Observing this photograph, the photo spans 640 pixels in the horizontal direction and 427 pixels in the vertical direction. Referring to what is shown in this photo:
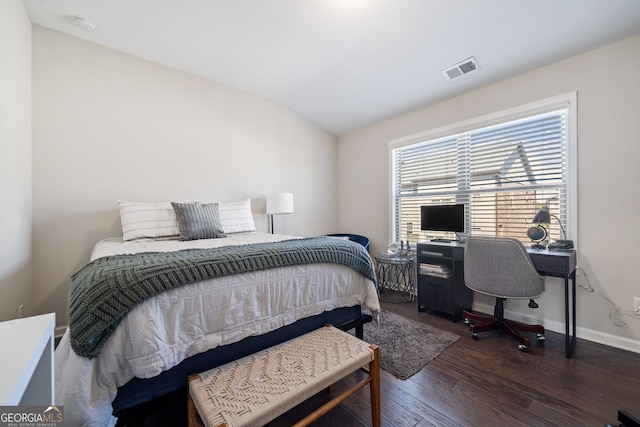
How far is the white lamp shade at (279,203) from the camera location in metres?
3.29

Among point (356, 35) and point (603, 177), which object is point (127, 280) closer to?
point (356, 35)

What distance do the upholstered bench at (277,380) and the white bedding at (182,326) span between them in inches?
5.1

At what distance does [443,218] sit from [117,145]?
344cm

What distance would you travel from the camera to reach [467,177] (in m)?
2.90

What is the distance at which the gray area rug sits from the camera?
1810 mm

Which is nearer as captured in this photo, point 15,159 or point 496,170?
point 15,159

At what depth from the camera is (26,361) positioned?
51 centimetres

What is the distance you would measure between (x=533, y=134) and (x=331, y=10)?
217 cm

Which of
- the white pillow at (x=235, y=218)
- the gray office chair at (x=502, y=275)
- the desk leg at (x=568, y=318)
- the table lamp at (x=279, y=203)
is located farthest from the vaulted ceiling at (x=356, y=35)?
the desk leg at (x=568, y=318)

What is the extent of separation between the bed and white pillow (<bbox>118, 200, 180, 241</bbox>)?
1.05m

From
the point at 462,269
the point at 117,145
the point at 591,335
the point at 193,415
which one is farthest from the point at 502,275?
the point at 117,145

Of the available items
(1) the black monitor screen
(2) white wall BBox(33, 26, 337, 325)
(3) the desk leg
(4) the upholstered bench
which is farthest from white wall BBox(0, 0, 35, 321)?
(3) the desk leg

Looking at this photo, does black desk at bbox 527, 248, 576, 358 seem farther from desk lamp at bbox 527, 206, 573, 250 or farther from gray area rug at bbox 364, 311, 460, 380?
gray area rug at bbox 364, 311, 460, 380

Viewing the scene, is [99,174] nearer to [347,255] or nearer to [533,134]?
[347,255]
